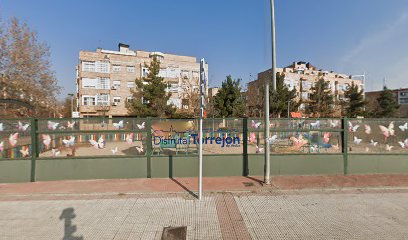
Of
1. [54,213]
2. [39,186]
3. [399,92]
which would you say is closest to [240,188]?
[54,213]

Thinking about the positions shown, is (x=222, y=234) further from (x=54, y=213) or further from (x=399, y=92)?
(x=399, y=92)

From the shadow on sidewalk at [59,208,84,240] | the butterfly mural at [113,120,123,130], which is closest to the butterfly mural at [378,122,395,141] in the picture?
the butterfly mural at [113,120,123,130]

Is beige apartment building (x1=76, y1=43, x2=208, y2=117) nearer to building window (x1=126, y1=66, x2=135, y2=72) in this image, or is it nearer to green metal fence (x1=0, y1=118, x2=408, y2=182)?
building window (x1=126, y1=66, x2=135, y2=72)

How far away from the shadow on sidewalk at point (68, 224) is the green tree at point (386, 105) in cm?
4807

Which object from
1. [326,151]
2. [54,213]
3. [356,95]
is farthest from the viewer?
[356,95]

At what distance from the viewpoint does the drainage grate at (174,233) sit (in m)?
3.77

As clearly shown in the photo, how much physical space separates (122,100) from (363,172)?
34457mm

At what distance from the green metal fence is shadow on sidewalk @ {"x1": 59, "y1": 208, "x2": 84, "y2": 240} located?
234 cm

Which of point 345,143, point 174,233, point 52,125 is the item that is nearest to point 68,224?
point 174,233

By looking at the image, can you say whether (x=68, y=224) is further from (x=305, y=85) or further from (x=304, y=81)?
(x=305, y=85)

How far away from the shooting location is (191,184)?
6.48 meters

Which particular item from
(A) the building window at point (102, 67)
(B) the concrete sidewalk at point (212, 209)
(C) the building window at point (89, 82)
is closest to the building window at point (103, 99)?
(C) the building window at point (89, 82)

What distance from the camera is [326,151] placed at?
758 cm

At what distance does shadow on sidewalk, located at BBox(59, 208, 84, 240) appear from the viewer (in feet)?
12.4
